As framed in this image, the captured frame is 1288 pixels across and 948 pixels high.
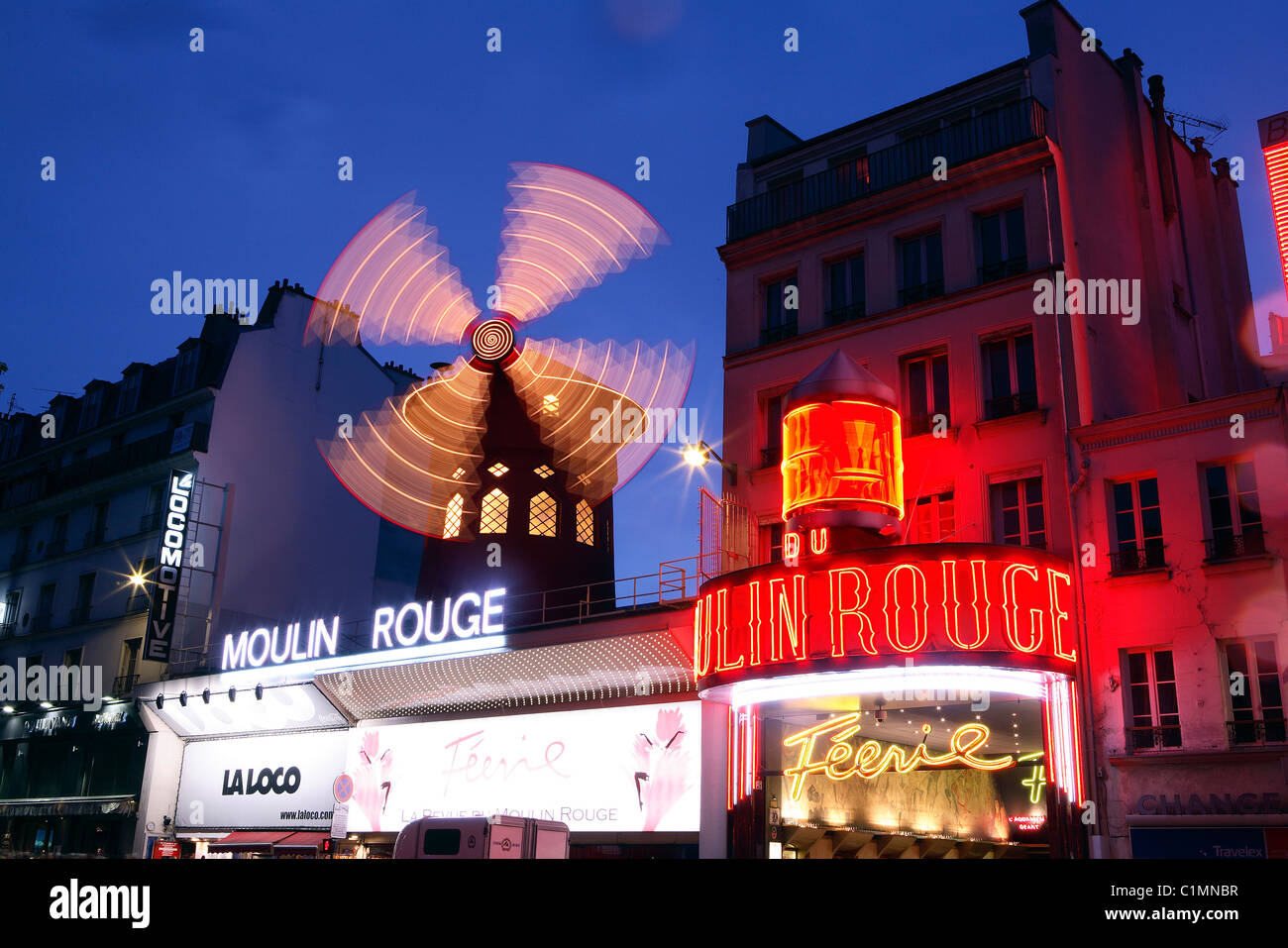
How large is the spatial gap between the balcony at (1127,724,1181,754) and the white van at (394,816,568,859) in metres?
6.99

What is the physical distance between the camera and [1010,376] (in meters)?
15.3

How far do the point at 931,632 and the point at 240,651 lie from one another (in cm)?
1635

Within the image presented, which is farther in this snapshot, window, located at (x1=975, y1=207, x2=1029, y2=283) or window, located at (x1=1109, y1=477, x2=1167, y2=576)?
window, located at (x1=975, y1=207, x2=1029, y2=283)

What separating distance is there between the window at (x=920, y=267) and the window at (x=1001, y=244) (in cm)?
59

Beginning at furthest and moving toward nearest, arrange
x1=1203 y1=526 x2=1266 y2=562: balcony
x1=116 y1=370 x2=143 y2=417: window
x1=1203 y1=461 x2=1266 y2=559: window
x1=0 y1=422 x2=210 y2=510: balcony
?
x1=116 y1=370 x2=143 y2=417: window → x1=0 y1=422 x2=210 y2=510: balcony → x1=1203 y1=461 x2=1266 y2=559: window → x1=1203 y1=526 x2=1266 y2=562: balcony

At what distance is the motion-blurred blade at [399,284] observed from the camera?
2262 centimetres

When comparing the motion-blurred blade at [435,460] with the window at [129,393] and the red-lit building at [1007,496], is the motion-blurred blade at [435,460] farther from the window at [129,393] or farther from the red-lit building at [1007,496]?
the window at [129,393]

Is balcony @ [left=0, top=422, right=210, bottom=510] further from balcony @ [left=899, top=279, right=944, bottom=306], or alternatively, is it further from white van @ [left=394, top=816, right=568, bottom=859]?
balcony @ [left=899, top=279, right=944, bottom=306]

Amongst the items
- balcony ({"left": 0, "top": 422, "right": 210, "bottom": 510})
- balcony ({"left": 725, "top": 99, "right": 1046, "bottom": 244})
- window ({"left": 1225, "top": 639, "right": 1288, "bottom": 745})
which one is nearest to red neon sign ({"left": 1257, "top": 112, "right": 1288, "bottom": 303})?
balcony ({"left": 725, "top": 99, "right": 1046, "bottom": 244})

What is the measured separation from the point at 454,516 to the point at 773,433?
383 inches

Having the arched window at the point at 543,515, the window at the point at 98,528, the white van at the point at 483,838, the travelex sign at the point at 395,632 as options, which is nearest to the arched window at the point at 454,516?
the arched window at the point at 543,515

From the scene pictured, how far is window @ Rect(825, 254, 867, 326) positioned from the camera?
56.3ft
